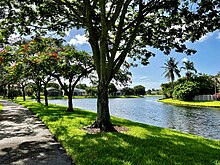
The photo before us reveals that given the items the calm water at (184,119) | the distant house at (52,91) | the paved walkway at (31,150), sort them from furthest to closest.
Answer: the distant house at (52,91) < the calm water at (184,119) < the paved walkway at (31,150)

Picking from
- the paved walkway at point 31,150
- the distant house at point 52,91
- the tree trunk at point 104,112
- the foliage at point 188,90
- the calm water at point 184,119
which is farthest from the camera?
the distant house at point 52,91

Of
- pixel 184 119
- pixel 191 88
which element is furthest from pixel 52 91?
pixel 184 119

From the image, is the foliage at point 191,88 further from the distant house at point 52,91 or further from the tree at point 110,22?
the distant house at point 52,91

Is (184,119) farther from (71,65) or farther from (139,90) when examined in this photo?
(139,90)

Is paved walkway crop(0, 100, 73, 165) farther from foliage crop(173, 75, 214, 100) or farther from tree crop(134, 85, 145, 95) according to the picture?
tree crop(134, 85, 145, 95)

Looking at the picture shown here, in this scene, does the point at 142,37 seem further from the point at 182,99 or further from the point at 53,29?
the point at 182,99

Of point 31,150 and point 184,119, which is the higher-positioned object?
point 31,150

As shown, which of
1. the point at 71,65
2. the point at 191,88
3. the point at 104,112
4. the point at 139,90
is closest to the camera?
the point at 104,112

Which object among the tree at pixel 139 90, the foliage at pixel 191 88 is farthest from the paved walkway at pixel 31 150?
the tree at pixel 139 90

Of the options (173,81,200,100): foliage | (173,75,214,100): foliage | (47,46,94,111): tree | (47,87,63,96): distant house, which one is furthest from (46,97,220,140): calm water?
(47,87,63,96): distant house

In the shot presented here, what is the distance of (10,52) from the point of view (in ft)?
72.5

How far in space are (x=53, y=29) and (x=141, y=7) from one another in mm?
4833

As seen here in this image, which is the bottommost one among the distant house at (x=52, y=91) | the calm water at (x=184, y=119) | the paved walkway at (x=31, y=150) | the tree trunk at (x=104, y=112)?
the calm water at (x=184, y=119)

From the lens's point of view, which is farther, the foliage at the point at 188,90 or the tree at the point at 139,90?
the tree at the point at 139,90
